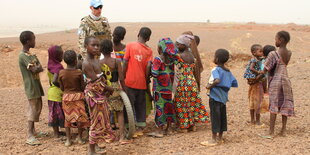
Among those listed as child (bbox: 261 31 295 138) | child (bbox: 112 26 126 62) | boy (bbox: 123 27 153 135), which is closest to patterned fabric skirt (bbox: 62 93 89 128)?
boy (bbox: 123 27 153 135)

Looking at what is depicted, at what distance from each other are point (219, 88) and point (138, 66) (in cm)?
Answer: 146

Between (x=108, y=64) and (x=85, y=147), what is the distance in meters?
1.41

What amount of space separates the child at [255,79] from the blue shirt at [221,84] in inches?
47.7

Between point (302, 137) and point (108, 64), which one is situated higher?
point (108, 64)

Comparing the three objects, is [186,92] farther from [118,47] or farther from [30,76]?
[30,76]

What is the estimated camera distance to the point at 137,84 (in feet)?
19.1

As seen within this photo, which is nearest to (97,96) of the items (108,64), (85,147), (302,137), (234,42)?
(108,64)

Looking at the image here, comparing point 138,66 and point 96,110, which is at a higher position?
point 138,66

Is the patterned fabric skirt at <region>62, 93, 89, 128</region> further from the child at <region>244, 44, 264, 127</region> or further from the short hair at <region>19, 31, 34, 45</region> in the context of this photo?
the child at <region>244, 44, 264, 127</region>

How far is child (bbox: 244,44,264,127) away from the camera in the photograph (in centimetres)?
629

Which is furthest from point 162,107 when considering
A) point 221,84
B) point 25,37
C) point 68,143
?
point 25,37

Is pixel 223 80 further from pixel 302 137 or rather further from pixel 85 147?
pixel 85 147

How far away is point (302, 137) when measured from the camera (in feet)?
18.3

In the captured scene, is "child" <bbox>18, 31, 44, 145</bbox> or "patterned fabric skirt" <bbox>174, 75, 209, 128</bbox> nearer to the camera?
"child" <bbox>18, 31, 44, 145</bbox>
